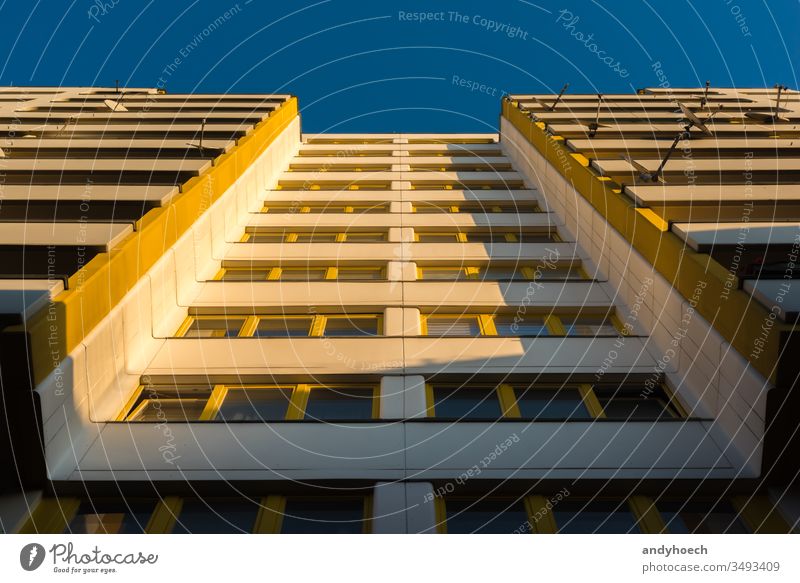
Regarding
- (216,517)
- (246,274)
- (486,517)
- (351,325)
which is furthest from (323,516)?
(246,274)

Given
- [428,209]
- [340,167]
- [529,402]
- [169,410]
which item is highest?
[340,167]

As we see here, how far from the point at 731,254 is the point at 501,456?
5.99 metres

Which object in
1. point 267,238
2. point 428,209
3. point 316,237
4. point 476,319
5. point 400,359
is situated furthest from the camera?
point 428,209

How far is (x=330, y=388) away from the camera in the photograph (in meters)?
11.3

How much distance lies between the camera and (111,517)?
8500 millimetres

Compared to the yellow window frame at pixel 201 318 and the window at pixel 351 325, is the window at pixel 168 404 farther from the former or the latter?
the window at pixel 351 325

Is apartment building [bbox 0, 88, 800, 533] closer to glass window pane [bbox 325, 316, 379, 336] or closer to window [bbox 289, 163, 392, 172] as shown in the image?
glass window pane [bbox 325, 316, 379, 336]

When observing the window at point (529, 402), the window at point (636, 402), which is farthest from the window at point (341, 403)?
the window at point (636, 402)

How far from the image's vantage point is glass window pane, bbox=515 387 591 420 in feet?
34.9

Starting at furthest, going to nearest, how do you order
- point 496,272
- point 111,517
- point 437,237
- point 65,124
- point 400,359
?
point 65,124
point 437,237
point 496,272
point 400,359
point 111,517

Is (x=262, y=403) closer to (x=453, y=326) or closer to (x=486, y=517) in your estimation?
(x=486, y=517)

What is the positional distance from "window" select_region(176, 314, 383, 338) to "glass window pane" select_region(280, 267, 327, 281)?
2460 millimetres

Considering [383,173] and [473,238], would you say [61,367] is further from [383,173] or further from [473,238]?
[383,173]
